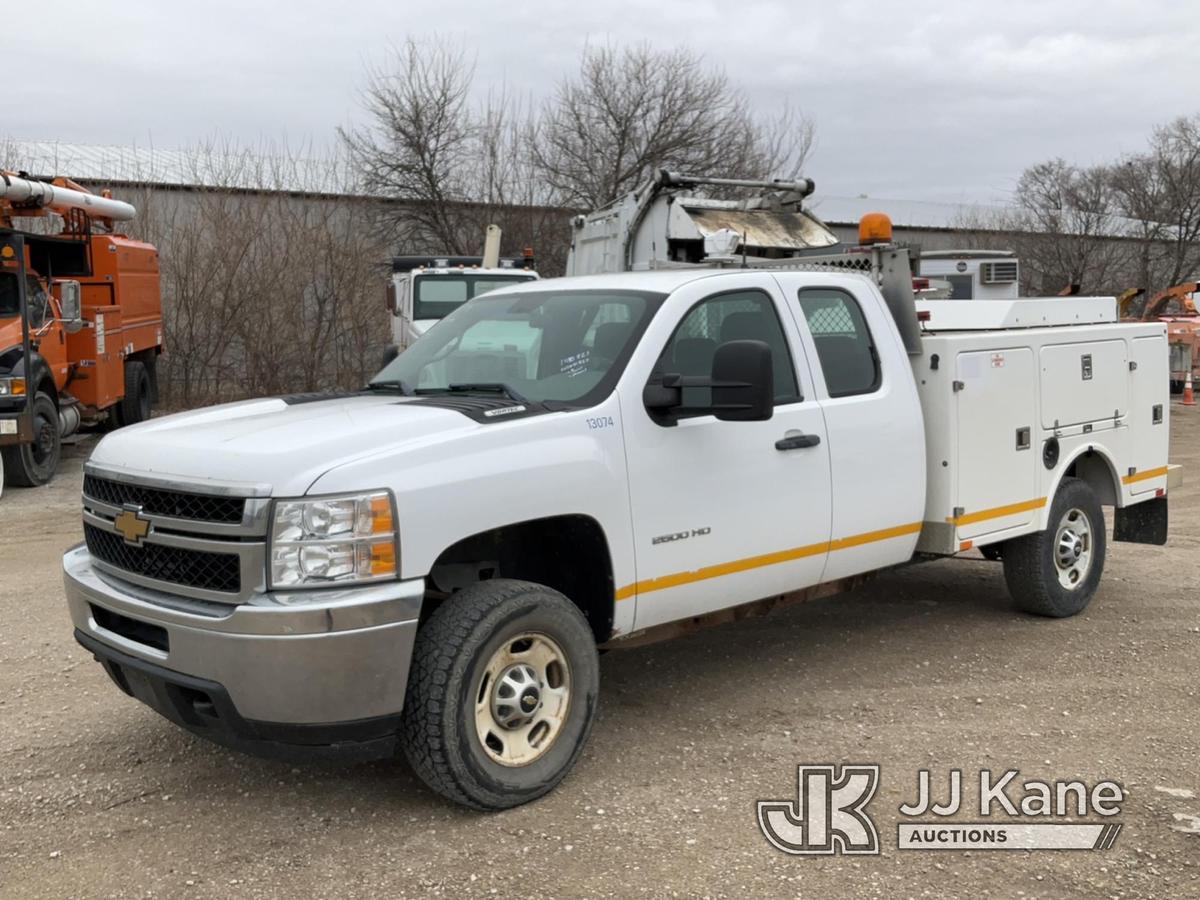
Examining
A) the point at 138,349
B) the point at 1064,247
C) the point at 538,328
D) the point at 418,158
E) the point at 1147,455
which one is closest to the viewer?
the point at 538,328

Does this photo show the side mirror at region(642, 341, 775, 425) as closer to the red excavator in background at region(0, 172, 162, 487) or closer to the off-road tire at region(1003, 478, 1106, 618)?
the off-road tire at region(1003, 478, 1106, 618)

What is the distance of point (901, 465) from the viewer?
5328 millimetres

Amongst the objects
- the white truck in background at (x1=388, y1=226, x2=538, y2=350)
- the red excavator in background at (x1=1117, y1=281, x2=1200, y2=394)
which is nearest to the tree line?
the red excavator in background at (x1=1117, y1=281, x2=1200, y2=394)

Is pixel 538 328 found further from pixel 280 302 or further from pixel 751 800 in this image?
pixel 280 302

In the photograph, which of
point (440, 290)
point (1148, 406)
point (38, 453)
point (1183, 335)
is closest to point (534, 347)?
point (1148, 406)

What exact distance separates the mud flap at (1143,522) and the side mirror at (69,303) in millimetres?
10351

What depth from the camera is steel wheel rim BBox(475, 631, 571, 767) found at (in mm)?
3947

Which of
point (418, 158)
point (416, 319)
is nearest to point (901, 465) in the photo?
point (416, 319)

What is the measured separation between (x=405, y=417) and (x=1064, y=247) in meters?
36.3

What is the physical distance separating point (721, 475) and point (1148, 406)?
12.1 ft

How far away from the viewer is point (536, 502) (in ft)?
13.1

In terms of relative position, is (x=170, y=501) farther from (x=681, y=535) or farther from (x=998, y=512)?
(x=998, y=512)

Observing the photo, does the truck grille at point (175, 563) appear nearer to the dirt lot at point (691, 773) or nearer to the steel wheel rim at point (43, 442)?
the dirt lot at point (691, 773)

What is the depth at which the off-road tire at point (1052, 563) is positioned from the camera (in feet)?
20.5
